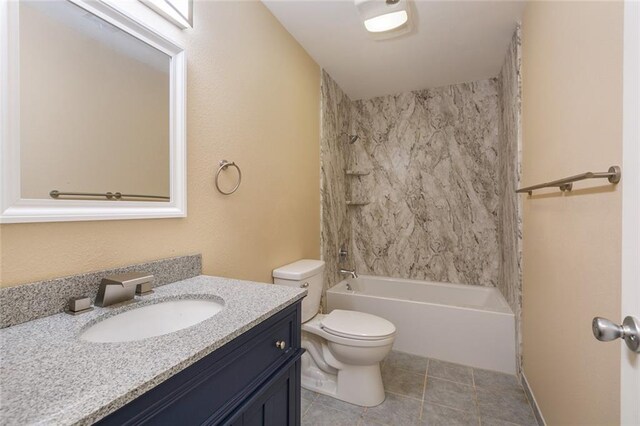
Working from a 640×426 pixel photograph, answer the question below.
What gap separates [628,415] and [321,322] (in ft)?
4.94

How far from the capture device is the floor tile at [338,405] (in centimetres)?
170

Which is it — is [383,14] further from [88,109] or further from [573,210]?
[88,109]

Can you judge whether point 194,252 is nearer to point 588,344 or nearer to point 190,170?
point 190,170

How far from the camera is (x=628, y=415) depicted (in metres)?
0.54

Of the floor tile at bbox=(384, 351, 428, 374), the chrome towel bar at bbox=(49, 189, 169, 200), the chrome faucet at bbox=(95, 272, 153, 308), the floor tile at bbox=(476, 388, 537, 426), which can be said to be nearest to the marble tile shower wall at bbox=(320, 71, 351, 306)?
the floor tile at bbox=(384, 351, 428, 374)

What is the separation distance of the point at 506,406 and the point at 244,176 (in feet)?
6.76

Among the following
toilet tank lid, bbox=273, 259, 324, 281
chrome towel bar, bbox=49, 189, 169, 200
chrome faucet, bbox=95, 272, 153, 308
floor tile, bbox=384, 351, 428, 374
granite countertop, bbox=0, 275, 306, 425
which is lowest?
floor tile, bbox=384, 351, 428, 374

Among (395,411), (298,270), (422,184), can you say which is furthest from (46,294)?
(422,184)

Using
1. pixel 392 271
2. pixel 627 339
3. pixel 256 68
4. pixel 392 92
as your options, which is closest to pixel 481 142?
pixel 392 92

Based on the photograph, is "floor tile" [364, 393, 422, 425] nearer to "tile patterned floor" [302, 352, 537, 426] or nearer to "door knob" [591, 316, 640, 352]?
"tile patterned floor" [302, 352, 537, 426]

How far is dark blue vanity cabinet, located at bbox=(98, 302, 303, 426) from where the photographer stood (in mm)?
568

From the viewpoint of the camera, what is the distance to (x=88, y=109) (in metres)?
0.96

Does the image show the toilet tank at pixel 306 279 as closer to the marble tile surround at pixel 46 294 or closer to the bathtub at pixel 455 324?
the bathtub at pixel 455 324

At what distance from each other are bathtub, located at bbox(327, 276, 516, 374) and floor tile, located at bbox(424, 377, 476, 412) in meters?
0.32
